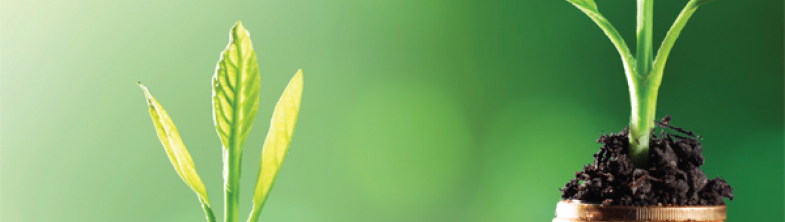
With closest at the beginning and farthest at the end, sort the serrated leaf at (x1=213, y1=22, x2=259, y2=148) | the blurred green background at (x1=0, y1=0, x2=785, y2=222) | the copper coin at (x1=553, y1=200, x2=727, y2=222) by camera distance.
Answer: the copper coin at (x1=553, y1=200, x2=727, y2=222)
the serrated leaf at (x1=213, y1=22, x2=259, y2=148)
the blurred green background at (x1=0, y1=0, x2=785, y2=222)

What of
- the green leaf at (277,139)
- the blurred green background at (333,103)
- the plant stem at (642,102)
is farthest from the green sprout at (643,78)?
the blurred green background at (333,103)

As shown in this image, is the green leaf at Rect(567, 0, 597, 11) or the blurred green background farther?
the blurred green background

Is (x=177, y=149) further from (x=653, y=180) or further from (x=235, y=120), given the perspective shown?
(x=653, y=180)

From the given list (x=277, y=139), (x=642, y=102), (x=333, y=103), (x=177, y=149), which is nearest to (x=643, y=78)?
(x=642, y=102)

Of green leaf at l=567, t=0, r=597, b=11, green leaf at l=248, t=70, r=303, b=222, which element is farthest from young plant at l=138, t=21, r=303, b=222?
green leaf at l=567, t=0, r=597, b=11

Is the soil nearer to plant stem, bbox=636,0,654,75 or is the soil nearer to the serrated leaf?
plant stem, bbox=636,0,654,75

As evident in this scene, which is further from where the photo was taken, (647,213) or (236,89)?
(236,89)

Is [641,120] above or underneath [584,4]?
underneath

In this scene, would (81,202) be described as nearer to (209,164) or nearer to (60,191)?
(60,191)
